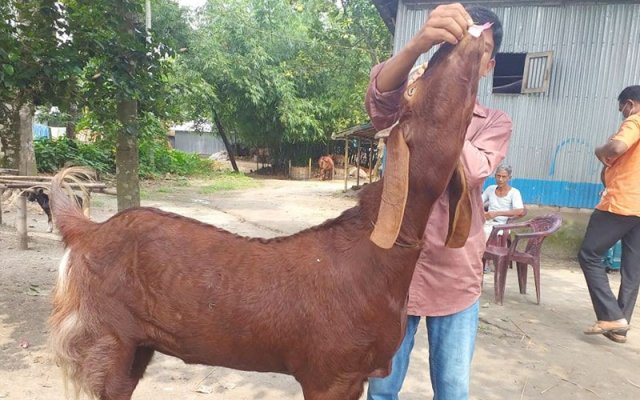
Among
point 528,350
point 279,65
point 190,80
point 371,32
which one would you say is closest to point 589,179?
point 528,350

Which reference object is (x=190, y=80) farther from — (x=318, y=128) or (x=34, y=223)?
(x=34, y=223)

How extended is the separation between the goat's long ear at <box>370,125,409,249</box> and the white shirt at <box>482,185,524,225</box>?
5.18 metres

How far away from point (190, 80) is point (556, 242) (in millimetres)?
15490

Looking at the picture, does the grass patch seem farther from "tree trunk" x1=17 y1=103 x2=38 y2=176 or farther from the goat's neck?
the goat's neck

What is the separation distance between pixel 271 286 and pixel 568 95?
27.2 ft

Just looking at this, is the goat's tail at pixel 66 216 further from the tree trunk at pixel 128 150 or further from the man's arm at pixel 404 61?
the tree trunk at pixel 128 150

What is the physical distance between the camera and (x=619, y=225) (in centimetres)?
439

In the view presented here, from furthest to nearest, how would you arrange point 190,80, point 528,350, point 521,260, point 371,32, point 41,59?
point 190,80
point 371,32
point 521,260
point 528,350
point 41,59

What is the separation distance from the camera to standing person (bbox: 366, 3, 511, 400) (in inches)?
66.7

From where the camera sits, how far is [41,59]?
407cm

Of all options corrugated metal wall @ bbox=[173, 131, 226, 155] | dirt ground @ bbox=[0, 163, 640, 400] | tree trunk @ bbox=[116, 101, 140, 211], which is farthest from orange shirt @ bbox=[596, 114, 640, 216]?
corrugated metal wall @ bbox=[173, 131, 226, 155]

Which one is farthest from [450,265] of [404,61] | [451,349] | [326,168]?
[326,168]

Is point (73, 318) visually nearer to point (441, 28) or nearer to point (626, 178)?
point (441, 28)

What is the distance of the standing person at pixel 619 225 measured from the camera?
429cm
